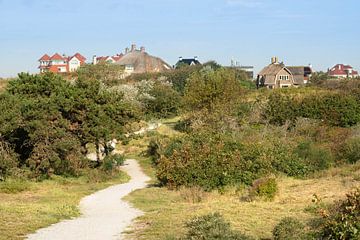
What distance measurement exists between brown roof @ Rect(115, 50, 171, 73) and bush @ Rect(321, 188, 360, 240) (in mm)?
84656

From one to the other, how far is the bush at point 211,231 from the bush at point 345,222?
1.66 metres

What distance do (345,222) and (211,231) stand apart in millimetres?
2599

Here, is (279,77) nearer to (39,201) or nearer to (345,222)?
(39,201)

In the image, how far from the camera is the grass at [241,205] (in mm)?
13039

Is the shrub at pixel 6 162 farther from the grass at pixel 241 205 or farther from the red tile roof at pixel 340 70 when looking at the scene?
the red tile roof at pixel 340 70

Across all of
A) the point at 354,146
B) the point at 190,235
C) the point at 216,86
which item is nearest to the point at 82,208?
the point at 190,235

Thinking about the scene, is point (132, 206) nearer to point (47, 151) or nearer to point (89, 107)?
point (47, 151)

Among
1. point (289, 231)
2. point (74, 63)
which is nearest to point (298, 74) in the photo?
point (74, 63)

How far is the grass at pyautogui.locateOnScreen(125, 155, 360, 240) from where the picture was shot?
13.0 metres

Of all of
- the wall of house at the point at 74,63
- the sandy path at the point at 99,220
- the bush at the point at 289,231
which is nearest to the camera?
the bush at the point at 289,231

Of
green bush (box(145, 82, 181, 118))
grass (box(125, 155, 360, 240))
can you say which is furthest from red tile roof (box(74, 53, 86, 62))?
grass (box(125, 155, 360, 240))

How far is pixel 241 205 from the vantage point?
16.5 m

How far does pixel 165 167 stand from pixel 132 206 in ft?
18.5

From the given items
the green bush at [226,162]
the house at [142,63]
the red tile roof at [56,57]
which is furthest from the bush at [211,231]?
the red tile roof at [56,57]
